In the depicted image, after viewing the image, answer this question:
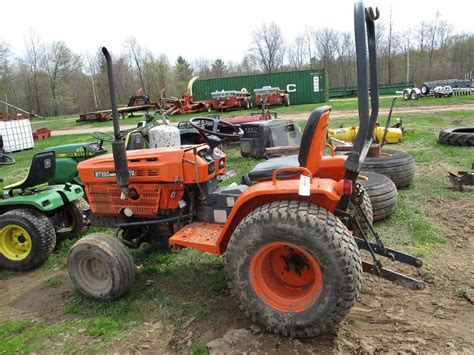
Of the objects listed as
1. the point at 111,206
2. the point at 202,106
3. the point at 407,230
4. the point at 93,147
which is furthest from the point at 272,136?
the point at 202,106

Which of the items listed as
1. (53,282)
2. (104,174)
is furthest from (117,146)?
Result: (53,282)

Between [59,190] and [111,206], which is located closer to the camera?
[111,206]

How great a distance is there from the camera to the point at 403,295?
121 inches

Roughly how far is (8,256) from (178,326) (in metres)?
2.31

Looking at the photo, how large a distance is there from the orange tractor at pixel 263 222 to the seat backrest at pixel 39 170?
1.00m

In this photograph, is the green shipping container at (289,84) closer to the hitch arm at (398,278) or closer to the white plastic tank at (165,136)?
the white plastic tank at (165,136)

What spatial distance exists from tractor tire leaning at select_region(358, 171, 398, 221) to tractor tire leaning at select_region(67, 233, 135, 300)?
2616mm

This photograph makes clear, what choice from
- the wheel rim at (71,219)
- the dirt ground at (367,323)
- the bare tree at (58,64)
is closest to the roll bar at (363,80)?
the dirt ground at (367,323)

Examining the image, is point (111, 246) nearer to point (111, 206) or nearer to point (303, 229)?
point (111, 206)

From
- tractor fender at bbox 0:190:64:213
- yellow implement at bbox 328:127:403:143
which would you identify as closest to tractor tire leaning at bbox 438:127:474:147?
yellow implement at bbox 328:127:403:143

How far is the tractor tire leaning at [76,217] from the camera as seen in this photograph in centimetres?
468

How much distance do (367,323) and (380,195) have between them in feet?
6.41

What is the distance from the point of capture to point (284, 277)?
2.80 metres

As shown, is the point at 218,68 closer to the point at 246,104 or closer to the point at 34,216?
the point at 246,104
